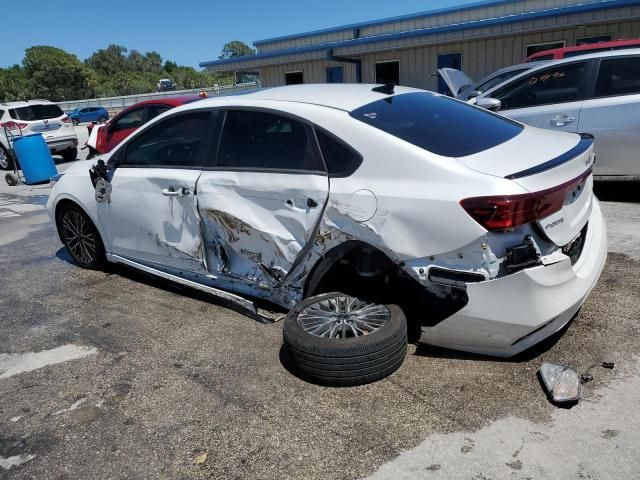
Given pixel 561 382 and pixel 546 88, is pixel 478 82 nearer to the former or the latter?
pixel 546 88

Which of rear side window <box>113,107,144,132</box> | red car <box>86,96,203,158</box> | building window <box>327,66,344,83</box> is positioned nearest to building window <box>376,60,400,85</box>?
building window <box>327,66,344,83</box>

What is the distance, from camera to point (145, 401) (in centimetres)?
295

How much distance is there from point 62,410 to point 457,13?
16334 mm

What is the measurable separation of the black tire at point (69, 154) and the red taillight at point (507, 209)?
15.0m

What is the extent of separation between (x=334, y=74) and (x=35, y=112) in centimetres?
956

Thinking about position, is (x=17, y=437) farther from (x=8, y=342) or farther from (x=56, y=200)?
(x=56, y=200)

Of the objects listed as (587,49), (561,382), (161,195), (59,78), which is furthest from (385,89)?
(59,78)

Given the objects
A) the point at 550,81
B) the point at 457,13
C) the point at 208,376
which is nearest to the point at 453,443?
the point at 208,376

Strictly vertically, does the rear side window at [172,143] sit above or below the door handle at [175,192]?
above

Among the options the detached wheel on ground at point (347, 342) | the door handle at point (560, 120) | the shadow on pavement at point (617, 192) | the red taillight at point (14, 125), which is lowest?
the shadow on pavement at point (617, 192)

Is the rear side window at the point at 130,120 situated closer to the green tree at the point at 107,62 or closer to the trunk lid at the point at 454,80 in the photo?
the trunk lid at the point at 454,80

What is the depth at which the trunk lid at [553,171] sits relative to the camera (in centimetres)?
264

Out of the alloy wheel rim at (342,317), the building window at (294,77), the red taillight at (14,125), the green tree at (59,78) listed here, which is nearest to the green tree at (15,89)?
the green tree at (59,78)

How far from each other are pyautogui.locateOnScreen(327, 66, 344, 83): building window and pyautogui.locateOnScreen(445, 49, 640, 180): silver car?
503 inches
